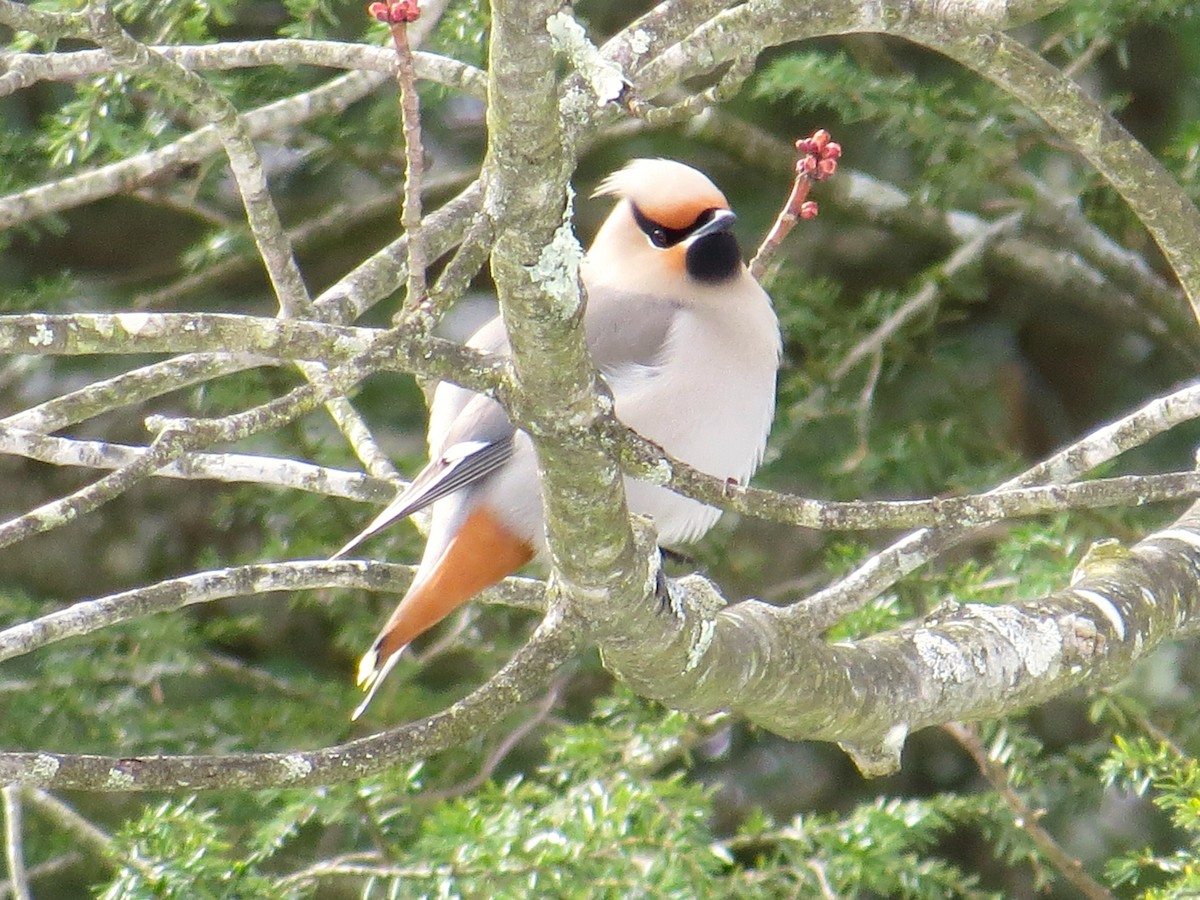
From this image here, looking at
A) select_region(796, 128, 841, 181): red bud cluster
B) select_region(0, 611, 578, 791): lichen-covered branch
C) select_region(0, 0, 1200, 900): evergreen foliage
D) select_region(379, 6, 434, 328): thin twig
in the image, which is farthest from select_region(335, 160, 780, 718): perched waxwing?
select_region(379, 6, 434, 328): thin twig

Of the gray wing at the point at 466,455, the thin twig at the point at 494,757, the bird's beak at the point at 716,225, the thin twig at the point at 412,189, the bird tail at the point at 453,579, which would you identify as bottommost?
the thin twig at the point at 494,757

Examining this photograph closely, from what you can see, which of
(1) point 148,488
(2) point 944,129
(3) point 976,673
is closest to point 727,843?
(3) point 976,673

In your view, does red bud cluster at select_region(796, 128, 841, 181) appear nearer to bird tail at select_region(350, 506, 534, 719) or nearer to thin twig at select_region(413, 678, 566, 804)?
bird tail at select_region(350, 506, 534, 719)

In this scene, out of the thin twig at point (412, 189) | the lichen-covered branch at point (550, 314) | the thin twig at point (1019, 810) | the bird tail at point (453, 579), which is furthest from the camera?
the thin twig at point (1019, 810)

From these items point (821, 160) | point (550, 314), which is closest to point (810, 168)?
point (821, 160)

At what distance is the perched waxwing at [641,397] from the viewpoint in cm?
296

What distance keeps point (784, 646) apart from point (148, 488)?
9.64ft

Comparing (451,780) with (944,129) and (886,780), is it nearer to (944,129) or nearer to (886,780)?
(886,780)

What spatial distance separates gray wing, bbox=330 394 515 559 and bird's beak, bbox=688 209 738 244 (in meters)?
0.59

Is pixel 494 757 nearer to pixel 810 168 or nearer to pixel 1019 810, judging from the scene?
pixel 1019 810

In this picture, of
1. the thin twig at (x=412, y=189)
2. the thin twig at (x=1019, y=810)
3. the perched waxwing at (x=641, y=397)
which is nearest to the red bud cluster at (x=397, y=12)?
the thin twig at (x=412, y=189)

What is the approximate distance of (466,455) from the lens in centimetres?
309

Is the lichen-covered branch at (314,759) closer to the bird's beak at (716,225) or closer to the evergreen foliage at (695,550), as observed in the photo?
the evergreen foliage at (695,550)

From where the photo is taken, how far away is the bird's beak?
11.2 ft
